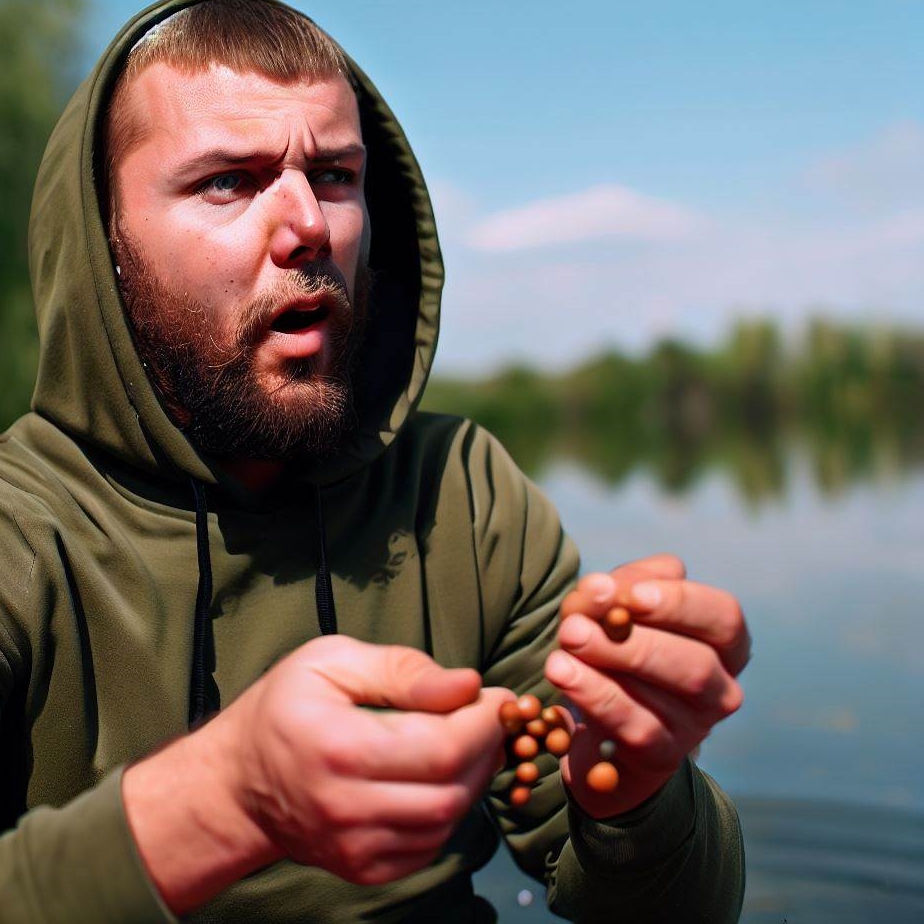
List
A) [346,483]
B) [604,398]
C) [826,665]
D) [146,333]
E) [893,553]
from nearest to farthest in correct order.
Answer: [146,333] → [346,483] → [826,665] → [893,553] → [604,398]

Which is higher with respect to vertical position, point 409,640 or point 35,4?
point 35,4

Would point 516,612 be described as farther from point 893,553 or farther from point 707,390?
point 707,390

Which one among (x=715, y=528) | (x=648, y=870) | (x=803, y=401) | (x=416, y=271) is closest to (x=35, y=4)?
(x=715, y=528)

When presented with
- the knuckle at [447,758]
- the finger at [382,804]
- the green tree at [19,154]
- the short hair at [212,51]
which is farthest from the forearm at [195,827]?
the green tree at [19,154]

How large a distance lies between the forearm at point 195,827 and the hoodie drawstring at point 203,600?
22.9 inches

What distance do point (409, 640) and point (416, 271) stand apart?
0.84 metres

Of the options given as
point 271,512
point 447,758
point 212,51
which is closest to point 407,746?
point 447,758

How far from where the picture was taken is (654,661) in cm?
149

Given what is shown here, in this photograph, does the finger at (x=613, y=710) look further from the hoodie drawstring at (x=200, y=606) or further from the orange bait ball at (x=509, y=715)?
the hoodie drawstring at (x=200, y=606)

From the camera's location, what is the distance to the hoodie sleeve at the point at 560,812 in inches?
75.1

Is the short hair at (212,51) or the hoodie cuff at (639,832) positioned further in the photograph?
the short hair at (212,51)

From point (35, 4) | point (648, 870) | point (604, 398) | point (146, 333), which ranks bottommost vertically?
point (604, 398)

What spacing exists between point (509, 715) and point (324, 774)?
26 centimetres

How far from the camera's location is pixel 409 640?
219 cm
